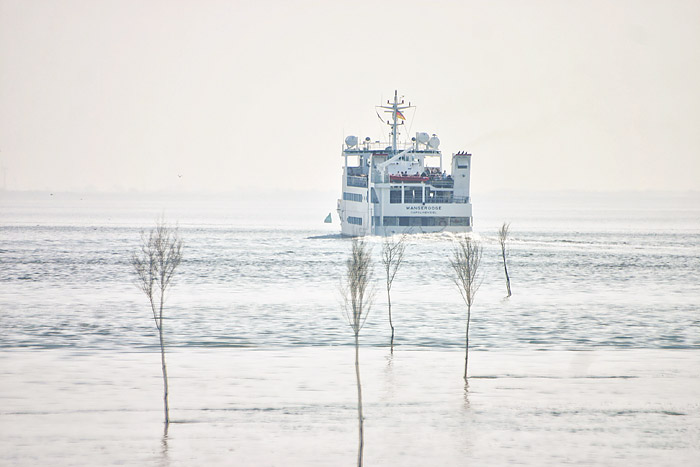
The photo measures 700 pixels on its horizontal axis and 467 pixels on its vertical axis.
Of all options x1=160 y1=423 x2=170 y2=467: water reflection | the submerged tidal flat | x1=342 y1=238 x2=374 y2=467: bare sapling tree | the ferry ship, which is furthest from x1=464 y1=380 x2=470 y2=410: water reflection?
the ferry ship

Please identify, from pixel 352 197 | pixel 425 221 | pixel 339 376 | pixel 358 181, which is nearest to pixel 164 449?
pixel 339 376

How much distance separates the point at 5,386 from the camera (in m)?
33.3

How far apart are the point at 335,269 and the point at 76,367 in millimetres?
56605

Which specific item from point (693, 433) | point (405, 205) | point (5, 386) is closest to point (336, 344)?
point (5, 386)

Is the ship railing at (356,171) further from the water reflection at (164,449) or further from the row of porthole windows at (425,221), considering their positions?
the water reflection at (164,449)

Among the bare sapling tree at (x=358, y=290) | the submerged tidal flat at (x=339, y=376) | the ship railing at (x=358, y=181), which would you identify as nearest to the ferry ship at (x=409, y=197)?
the ship railing at (x=358, y=181)

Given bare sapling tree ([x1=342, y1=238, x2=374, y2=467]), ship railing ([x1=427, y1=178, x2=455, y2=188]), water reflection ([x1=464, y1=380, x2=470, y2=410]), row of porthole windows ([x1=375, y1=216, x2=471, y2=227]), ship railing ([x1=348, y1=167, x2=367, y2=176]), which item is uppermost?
ship railing ([x1=348, y1=167, x2=367, y2=176])

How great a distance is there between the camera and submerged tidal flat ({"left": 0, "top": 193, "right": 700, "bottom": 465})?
86.0 ft

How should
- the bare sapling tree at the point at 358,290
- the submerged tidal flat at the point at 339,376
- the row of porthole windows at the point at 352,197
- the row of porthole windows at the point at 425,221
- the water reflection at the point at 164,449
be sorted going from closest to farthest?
the bare sapling tree at the point at 358,290, the water reflection at the point at 164,449, the submerged tidal flat at the point at 339,376, the row of porthole windows at the point at 425,221, the row of porthole windows at the point at 352,197

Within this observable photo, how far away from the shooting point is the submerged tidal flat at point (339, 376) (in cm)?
2620

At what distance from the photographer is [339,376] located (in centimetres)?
3597

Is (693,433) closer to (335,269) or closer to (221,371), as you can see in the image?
(221,371)

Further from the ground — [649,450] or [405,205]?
[405,205]

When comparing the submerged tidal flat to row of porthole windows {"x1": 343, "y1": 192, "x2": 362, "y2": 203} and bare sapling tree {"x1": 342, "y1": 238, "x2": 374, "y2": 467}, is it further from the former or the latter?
row of porthole windows {"x1": 343, "y1": 192, "x2": 362, "y2": 203}
